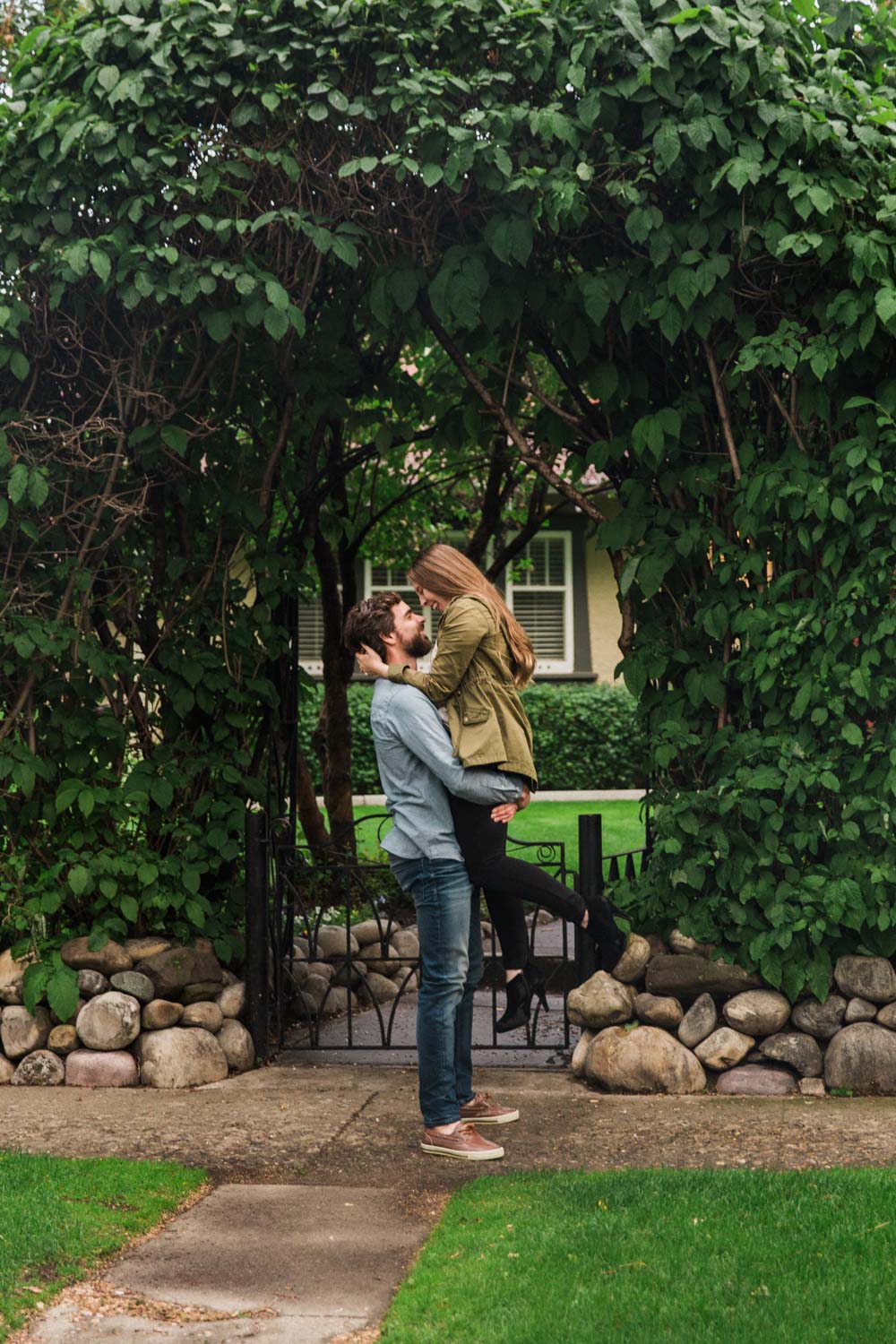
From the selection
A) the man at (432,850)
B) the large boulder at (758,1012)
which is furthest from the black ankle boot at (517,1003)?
the large boulder at (758,1012)

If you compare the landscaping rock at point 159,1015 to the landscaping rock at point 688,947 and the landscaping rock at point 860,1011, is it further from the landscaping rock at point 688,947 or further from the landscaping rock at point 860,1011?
the landscaping rock at point 860,1011

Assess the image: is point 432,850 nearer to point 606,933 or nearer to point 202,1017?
point 606,933

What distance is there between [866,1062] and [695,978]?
702mm

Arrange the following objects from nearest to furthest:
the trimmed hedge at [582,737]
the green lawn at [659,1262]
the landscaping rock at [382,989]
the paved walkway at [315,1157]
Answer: the green lawn at [659,1262] → the paved walkway at [315,1157] → the landscaping rock at [382,989] → the trimmed hedge at [582,737]

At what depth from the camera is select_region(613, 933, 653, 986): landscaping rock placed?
6.09 meters

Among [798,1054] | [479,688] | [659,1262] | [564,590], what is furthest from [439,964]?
[564,590]

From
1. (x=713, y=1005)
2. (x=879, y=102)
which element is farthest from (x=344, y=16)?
(x=713, y=1005)

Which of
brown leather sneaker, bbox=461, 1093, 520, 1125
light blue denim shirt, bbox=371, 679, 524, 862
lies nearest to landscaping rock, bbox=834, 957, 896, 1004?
brown leather sneaker, bbox=461, 1093, 520, 1125

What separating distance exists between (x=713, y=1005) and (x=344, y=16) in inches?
157

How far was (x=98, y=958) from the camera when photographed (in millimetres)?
6383

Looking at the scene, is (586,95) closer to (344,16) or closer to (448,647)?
(344,16)

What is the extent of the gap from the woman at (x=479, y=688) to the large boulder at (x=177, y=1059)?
1.47 meters

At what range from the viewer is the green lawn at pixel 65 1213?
159 inches

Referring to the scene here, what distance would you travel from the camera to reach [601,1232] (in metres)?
4.25
